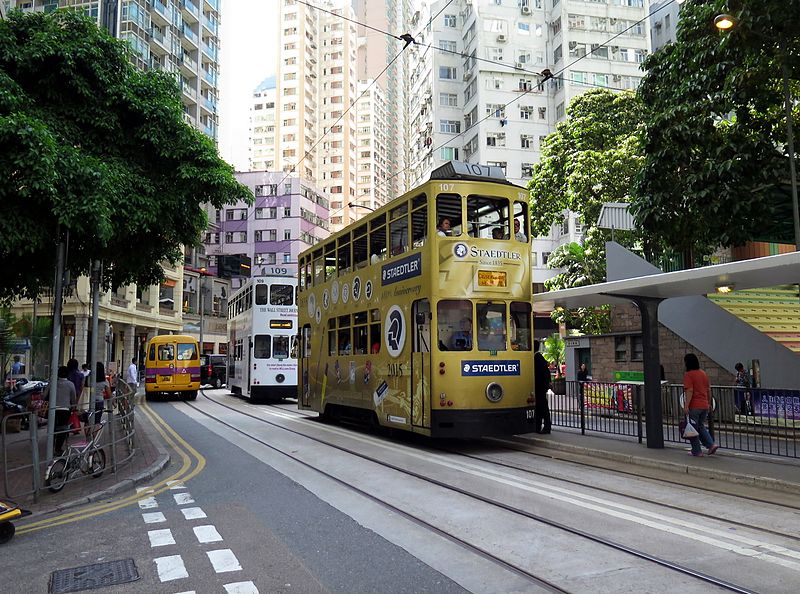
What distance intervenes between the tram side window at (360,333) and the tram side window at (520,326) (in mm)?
3336

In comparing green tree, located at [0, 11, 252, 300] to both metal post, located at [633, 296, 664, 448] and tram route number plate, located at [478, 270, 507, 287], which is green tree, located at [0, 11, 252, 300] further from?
metal post, located at [633, 296, 664, 448]

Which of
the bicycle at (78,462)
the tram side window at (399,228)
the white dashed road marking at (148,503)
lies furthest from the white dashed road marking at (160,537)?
the tram side window at (399,228)

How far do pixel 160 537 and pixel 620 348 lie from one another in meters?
15.9

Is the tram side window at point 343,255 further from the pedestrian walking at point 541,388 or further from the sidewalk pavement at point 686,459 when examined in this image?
the sidewalk pavement at point 686,459

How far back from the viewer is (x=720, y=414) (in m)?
11.4

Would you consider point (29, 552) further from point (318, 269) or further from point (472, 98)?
point (472, 98)

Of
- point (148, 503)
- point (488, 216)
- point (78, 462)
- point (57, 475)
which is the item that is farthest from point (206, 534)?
point (488, 216)

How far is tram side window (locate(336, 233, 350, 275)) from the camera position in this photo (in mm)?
15117

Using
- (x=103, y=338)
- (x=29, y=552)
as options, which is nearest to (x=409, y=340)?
(x=29, y=552)

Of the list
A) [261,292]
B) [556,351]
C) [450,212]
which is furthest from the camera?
[556,351]

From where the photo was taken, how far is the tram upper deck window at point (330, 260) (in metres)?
15.9

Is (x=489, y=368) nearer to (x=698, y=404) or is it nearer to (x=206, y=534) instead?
(x=698, y=404)

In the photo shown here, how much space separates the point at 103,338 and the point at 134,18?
24.7 metres

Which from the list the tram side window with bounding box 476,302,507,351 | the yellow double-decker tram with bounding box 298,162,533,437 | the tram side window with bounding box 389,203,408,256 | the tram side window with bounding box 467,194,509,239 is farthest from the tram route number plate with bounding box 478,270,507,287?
the tram side window with bounding box 389,203,408,256
